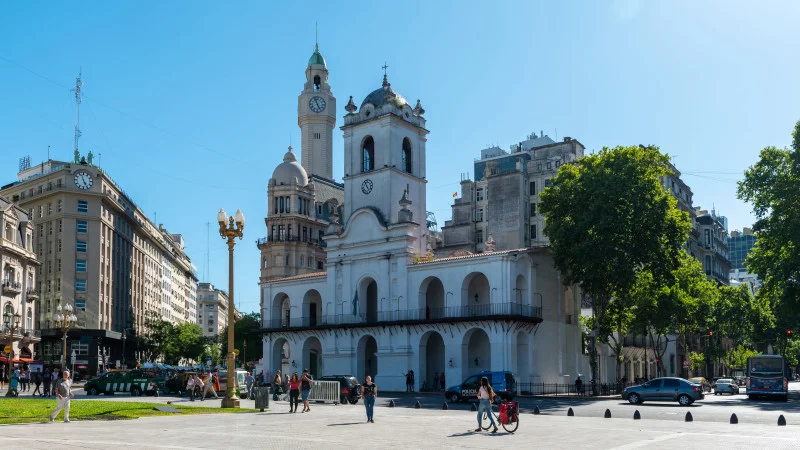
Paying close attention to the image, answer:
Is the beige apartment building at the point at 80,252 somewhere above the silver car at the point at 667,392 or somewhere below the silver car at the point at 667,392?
above

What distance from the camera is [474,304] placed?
2164 inches

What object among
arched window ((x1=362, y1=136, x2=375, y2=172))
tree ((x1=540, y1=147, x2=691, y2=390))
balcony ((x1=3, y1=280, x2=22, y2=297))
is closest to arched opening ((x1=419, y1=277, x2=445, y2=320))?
tree ((x1=540, y1=147, x2=691, y2=390))

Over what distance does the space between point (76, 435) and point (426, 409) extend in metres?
17.9

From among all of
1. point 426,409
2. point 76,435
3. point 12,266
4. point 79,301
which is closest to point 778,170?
point 426,409

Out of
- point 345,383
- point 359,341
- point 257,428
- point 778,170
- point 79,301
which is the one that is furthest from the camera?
point 79,301

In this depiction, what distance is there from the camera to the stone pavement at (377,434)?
733 inches

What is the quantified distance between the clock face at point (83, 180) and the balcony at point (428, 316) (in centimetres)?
2790

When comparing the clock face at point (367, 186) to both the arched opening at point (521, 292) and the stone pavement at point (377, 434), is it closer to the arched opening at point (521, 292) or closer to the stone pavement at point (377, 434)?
the arched opening at point (521, 292)

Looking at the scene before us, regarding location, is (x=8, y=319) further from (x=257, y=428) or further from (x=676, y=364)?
(x=676, y=364)

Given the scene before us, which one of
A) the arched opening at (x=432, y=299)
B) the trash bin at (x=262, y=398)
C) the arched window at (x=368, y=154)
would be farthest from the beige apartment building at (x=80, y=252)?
the trash bin at (x=262, y=398)

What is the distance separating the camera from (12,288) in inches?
2360

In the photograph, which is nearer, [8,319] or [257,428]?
[257,428]

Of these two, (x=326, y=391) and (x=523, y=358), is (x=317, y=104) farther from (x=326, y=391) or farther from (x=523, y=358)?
(x=326, y=391)

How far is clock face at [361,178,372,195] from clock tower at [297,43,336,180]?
160ft
